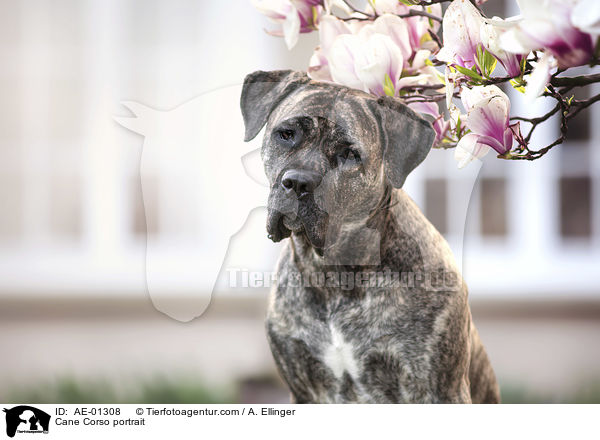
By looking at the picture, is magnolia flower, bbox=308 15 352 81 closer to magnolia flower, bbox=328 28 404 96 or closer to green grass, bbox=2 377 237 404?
magnolia flower, bbox=328 28 404 96

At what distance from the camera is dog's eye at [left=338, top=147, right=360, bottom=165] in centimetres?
83

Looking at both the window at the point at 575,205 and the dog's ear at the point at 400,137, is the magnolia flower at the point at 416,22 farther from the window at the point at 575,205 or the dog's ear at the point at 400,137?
the window at the point at 575,205

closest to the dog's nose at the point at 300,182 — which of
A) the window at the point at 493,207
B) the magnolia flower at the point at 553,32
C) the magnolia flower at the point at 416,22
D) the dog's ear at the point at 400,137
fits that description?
the dog's ear at the point at 400,137

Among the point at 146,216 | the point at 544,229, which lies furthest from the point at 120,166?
the point at 544,229

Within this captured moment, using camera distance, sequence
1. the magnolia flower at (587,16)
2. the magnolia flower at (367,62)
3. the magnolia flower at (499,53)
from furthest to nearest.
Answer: the magnolia flower at (367,62) < the magnolia flower at (499,53) < the magnolia flower at (587,16)

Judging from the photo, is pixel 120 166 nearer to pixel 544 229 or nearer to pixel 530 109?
pixel 530 109

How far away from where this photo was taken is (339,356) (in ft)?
2.98

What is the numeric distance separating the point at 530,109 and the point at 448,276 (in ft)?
1.20

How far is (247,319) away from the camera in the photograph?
3.38 ft

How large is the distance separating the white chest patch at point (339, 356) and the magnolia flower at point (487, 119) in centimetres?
33

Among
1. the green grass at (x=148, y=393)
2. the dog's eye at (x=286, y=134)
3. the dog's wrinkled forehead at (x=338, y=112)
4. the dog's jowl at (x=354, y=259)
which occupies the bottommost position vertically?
the green grass at (x=148, y=393)
